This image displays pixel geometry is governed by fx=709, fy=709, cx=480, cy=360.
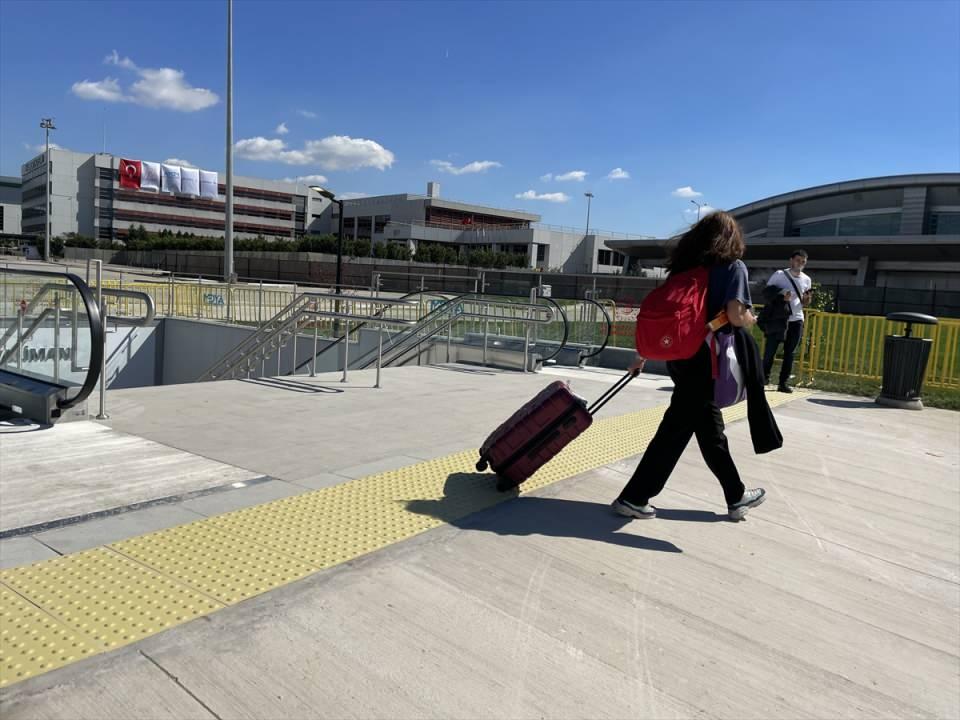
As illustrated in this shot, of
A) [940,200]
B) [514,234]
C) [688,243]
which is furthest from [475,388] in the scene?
[514,234]

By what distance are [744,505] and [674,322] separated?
52.0 inches

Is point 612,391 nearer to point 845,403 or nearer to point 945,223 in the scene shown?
point 845,403

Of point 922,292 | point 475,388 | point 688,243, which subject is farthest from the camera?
point 922,292

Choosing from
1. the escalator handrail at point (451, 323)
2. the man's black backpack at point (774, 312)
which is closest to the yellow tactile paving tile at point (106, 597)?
the man's black backpack at point (774, 312)

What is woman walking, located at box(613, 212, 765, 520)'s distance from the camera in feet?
12.3

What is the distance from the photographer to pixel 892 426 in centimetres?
748

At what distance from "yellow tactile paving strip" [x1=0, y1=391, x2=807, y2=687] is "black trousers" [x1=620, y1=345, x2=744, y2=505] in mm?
858

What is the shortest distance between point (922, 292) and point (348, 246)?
40502 mm

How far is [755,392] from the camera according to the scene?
12.8 ft

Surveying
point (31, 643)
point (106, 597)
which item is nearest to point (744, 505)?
point (106, 597)

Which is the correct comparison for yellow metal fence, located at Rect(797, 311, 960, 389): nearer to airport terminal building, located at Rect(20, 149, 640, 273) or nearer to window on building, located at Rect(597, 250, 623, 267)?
airport terminal building, located at Rect(20, 149, 640, 273)

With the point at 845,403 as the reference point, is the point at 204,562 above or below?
below

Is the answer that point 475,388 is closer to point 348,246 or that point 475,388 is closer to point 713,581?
point 713,581

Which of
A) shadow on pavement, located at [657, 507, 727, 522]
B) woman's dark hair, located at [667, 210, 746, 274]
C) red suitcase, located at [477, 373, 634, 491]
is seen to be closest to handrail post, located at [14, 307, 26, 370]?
red suitcase, located at [477, 373, 634, 491]
